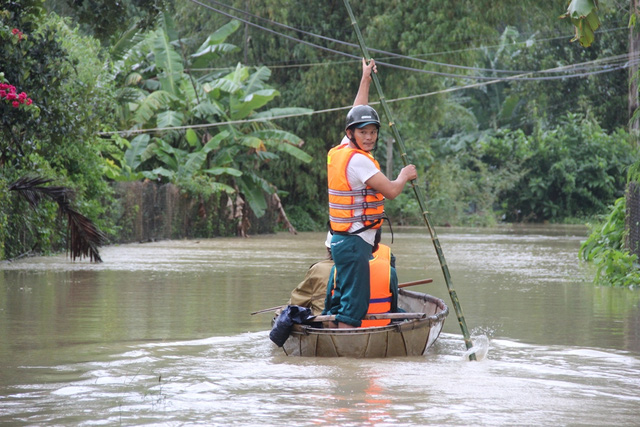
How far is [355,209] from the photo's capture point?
8297mm

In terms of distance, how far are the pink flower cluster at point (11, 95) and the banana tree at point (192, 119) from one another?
16453 millimetres

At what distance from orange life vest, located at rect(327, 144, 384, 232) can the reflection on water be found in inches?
45.2

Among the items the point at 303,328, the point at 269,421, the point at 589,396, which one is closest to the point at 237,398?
the point at 269,421

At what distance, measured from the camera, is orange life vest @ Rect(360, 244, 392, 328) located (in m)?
8.45

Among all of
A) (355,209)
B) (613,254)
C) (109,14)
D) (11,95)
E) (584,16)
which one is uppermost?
(109,14)

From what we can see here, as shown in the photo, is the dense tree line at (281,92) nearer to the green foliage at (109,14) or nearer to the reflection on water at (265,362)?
the green foliage at (109,14)

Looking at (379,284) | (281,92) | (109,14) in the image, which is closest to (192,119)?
(281,92)

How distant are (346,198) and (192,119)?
77.9ft

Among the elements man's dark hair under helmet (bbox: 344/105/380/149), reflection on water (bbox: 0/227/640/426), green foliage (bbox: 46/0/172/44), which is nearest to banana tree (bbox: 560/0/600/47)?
man's dark hair under helmet (bbox: 344/105/380/149)

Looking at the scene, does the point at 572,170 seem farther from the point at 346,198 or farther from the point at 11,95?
the point at 346,198

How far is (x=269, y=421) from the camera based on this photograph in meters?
5.91

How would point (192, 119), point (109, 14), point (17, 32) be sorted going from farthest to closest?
1. point (192, 119)
2. point (109, 14)
3. point (17, 32)

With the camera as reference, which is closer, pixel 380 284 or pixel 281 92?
pixel 380 284

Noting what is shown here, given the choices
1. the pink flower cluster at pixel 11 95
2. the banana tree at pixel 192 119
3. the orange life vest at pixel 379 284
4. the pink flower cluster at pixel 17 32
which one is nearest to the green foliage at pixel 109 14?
the pink flower cluster at pixel 17 32
